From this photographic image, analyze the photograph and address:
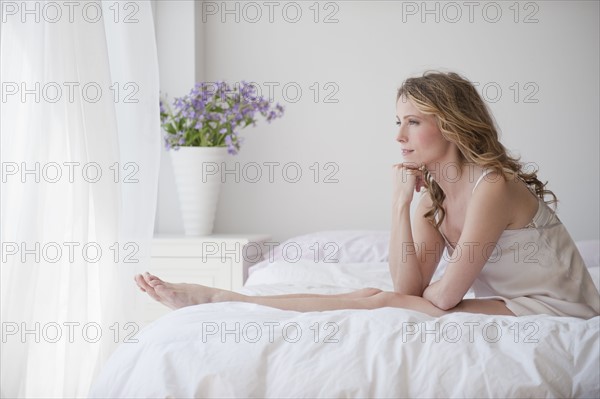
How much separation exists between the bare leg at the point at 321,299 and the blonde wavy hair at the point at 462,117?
1.10 ft

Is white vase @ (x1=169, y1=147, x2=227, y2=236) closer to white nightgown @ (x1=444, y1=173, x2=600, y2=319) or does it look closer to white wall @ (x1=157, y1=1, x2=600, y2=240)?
white wall @ (x1=157, y1=1, x2=600, y2=240)

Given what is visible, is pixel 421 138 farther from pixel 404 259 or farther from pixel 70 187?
pixel 70 187

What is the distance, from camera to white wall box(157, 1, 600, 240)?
3584 millimetres

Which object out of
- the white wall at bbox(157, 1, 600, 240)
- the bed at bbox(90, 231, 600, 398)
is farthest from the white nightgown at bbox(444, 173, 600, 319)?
the white wall at bbox(157, 1, 600, 240)

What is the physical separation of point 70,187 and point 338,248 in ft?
4.40

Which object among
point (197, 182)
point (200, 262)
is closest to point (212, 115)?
point (197, 182)

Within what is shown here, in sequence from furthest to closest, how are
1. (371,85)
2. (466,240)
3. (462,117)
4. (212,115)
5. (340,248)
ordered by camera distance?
1. (371,85)
2. (212,115)
3. (340,248)
4. (462,117)
5. (466,240)

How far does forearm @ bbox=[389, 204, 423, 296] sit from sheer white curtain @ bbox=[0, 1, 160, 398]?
0.74 meters

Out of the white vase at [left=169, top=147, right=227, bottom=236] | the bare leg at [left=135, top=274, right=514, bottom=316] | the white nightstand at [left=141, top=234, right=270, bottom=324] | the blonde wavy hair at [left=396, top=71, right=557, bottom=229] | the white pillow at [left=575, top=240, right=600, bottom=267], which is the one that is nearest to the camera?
the bare leg at [left=135, top=274, right=514, bottom=316]

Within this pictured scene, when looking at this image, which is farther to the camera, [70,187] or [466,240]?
[70,187]

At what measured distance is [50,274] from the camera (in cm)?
209

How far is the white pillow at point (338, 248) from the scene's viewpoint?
3092mm

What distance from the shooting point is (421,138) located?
195cm

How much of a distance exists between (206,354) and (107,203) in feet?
3.10
